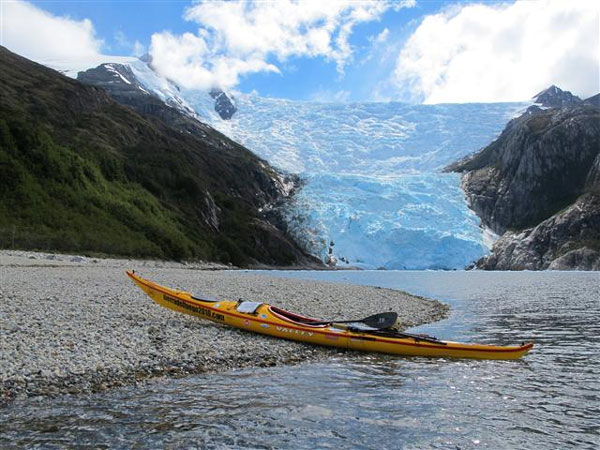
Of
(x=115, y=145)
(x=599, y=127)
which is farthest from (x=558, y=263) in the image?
(x=115, y=145)

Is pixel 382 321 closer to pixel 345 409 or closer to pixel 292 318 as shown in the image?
pixel 292 318

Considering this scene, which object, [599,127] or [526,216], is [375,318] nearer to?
[526,216]

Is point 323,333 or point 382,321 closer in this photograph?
point 323,333

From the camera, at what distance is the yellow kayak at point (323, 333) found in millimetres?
15742

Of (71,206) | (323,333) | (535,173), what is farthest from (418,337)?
(535,173)

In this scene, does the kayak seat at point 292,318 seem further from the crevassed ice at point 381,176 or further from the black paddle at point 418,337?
the crevassed ice at point 381,176

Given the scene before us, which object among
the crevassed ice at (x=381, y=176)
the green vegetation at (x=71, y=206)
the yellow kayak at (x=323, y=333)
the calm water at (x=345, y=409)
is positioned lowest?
the calm water at (x=345, y=409)

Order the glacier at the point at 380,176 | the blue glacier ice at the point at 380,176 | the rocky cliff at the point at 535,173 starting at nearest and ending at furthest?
the blue glacier ice at the point at 380,176
the glacier at the point at 380,176
the rocky cliff at the point at 535,173

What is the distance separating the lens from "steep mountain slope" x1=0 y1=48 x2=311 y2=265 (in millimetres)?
63531

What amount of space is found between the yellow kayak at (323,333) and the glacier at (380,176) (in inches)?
3902

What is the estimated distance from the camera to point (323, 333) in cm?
1673

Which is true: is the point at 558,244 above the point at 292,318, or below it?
above

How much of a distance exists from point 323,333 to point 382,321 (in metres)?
1.95

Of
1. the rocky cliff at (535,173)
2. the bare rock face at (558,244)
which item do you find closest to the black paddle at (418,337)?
the bare rock face at (558,244)
